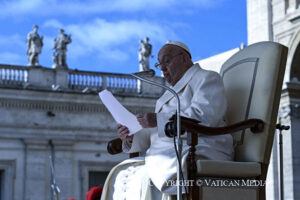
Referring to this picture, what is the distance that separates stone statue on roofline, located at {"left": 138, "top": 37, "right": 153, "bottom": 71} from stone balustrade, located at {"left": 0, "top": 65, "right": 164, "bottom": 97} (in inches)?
28.1

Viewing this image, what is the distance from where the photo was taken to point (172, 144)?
4457mm

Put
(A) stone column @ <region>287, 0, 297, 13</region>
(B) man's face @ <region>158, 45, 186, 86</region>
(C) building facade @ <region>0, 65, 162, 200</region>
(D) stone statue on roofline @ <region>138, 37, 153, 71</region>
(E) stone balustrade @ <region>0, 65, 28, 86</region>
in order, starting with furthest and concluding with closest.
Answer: (D) stone statue on roofline @ <region>138, 37, 153, 71</region>, (E) stone balustrade @ <region>0, 65, 28, 86</region>, (C) building facade @ <region>0, 65, 162, 200</region>, (A) stone column @ <region>287, 0, 297, 13</region>, (B) man's face @ <region>158, 45, 186, 86</region>

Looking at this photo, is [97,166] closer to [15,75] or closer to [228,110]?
[15,75]

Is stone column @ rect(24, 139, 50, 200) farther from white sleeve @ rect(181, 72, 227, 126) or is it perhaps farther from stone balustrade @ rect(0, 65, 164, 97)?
white sleeve @ rect(181, 72, 227, 126)

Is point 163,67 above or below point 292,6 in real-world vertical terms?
below

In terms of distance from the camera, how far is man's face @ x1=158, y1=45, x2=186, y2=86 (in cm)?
469

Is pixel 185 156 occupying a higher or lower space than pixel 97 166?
lower

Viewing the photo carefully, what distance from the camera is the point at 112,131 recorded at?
1884 centimetres

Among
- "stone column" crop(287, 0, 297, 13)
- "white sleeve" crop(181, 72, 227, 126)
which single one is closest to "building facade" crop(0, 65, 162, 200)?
"stone column" crop(287, 0, 297, 13)

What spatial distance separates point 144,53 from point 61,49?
2.30 meters

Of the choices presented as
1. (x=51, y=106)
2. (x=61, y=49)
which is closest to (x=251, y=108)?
(x=51, y=106)

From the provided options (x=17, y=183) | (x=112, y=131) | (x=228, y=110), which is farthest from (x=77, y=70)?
(x=228, y=110)

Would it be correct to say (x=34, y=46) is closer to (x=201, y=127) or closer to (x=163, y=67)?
(x=163, y=67)

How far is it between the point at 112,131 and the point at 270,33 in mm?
7495
